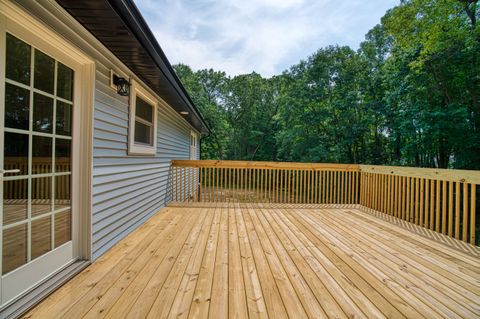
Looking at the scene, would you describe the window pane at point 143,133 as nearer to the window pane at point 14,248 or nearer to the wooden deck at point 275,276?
the wooden deck at point 275,276

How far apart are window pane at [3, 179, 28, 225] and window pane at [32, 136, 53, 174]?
143 mm

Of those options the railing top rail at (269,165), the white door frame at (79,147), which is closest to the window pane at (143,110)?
the white door frame at (79,147)

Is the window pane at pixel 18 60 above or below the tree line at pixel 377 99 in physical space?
below

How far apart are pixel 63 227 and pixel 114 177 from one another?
31.3 inches

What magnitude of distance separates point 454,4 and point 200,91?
14.0 metres

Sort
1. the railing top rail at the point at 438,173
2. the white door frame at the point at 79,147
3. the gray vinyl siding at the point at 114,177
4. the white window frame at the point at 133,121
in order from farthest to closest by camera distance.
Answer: the white window frame at the point at 133,121, the railing top rail at the point at 438,173, the gray vinyl siding at the point at 114,177, the white door frame at the point at 79,147

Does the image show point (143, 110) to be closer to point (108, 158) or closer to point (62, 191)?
point (108, 158)

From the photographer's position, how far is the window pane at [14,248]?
4.39ft

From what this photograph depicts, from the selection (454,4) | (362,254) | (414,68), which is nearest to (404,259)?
(362,254)

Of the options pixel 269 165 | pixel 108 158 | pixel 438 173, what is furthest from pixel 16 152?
pixel 438 173

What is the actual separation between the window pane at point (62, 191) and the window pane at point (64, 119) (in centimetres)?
41

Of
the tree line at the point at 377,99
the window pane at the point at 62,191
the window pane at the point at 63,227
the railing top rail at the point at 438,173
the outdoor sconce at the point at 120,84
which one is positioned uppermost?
the tree line at the point at 377,99

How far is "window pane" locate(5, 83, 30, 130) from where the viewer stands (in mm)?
1350

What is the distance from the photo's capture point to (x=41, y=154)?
5.28 ft
